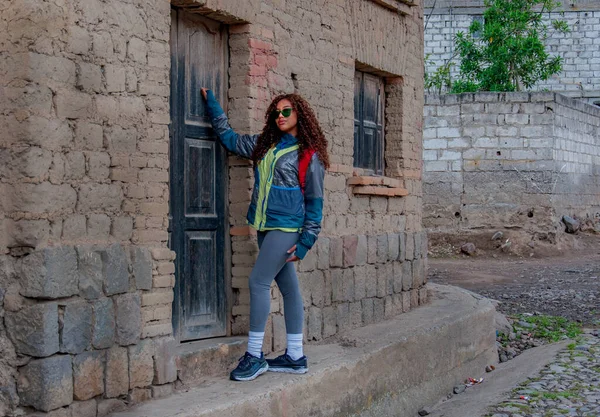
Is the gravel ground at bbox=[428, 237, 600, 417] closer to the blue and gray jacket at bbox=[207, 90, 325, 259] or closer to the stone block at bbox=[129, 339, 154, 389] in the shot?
the blue and gray jacket at bbox=[207, 90, 325, 259]

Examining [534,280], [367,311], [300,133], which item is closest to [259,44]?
[300,133]

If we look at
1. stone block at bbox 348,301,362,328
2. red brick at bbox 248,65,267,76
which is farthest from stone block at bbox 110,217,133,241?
stone block at bbox 348,301,362,328

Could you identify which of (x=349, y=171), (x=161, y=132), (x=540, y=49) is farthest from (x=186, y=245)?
(x=540, y=49)

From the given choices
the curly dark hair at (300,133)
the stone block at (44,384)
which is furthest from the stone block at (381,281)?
the stone block at (44,384)

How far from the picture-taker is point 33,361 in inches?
174

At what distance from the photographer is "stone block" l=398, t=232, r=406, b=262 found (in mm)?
8734

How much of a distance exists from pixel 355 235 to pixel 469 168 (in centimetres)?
989

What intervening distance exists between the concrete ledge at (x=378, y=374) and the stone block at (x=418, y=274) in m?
0.26

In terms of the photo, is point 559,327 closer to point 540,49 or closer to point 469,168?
point 469,168

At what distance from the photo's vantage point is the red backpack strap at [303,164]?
575 cm

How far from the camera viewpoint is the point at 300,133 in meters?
5.86

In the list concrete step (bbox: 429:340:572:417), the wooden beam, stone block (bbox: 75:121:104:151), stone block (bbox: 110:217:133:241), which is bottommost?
concrete step (bbox: 429:340:572:417)

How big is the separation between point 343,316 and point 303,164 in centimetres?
225

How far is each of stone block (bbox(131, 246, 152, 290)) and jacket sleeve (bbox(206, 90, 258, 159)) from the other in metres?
1.22
